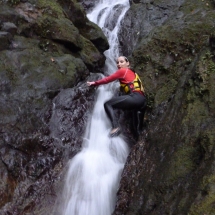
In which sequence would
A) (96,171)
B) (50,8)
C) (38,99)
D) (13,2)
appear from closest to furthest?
(96,171) < (38,99) < (13,2) < (50,8)

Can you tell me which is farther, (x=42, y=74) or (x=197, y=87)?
(x=42, y=74)

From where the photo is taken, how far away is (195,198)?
3.70m

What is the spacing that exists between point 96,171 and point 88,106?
1.95 metres

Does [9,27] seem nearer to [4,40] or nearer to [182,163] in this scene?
[4,40]

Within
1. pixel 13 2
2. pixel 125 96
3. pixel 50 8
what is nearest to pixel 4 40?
pixel 13 2

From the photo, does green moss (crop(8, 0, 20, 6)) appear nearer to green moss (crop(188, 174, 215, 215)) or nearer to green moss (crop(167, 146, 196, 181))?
green moss (crop(167, 146, 196, 181))

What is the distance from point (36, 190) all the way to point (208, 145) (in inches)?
139

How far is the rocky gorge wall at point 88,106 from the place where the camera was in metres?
4.51

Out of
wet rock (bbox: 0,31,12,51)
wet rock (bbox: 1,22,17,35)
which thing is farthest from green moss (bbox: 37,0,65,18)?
wet rock (bbox: 0,31,12,51)

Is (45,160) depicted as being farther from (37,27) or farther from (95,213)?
(37,27)

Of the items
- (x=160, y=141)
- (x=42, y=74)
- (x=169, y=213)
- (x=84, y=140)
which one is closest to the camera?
(x=169, y=213)

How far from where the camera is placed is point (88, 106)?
764 cm

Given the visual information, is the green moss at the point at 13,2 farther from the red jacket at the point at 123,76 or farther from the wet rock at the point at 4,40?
the red jacket at the point at 123,76

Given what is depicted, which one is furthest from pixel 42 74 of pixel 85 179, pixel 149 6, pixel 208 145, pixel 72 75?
Answer: pixel 149 6
